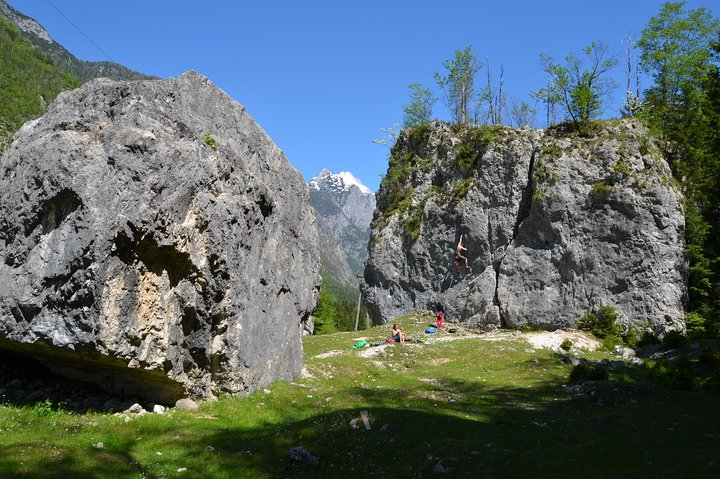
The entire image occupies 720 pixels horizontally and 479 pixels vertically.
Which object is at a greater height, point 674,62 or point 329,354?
point 674,62

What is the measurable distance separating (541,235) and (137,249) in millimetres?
38107

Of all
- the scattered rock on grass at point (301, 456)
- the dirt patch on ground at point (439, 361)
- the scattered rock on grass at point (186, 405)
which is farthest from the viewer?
the dirt patch on ground at point (439, 361)

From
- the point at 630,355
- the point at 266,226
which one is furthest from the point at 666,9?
the point at 266,226

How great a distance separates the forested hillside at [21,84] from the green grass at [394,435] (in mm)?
107206

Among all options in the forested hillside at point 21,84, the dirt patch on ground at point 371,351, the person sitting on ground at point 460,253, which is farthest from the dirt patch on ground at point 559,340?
the forested hillside at point 21,84

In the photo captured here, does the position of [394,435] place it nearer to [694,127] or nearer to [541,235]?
[541,235]

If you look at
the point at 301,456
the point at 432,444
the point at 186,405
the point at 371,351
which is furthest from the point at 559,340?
the point at 301,456

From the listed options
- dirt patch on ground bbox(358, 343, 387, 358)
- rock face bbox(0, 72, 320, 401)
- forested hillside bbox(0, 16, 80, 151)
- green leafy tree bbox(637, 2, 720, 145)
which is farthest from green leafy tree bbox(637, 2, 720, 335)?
forested hillside bbox(0, 16, 80, 151)

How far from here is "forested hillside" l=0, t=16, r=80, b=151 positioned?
123562mm

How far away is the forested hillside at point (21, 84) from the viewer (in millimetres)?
123562

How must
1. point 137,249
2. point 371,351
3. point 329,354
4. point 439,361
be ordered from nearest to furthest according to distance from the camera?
point 137,249
point 439,361
point 371,351
point 329,354

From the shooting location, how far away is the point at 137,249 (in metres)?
16.1

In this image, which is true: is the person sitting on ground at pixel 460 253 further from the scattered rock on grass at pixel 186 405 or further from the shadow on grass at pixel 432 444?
the scattered rock on grass at pixel 186 405

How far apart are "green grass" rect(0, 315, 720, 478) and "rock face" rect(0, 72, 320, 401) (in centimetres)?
204
